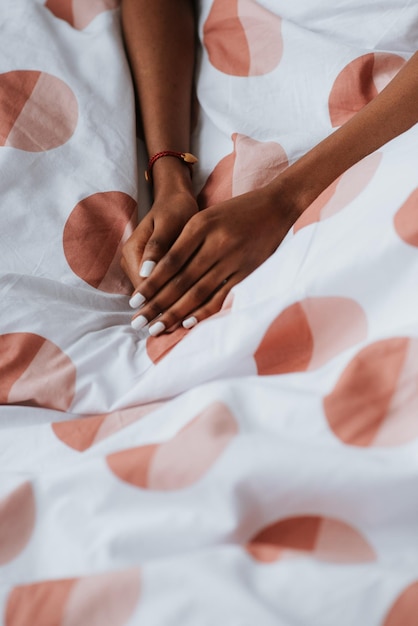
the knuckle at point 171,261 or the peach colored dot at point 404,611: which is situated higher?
the knuckle at point 171,261

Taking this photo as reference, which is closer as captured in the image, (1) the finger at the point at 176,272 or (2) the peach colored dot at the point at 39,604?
(2) the peach colored dot at the point at 39,604

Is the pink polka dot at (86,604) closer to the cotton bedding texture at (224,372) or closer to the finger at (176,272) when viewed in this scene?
the cotton bedding texture at (224,372)

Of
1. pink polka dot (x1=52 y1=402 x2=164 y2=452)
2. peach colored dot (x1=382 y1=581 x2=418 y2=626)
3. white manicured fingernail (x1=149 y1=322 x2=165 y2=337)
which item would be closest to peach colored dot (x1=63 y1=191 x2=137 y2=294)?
white manicured fingernail (x1=149 y1=322 x2=165 y2=337)

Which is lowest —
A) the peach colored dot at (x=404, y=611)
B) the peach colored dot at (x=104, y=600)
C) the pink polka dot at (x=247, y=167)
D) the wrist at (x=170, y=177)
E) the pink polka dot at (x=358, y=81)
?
the peach colored dot at (x=104, y=600)

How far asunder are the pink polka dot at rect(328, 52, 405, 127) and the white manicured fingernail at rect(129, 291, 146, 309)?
33 centimetres

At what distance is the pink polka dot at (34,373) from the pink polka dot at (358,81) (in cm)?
45

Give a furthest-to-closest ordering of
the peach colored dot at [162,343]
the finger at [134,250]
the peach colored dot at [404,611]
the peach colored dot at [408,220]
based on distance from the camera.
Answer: the finger at [134,250], the peach colored dot at [162,343], the peach colored dot at [408,220], the peach colored dot at [404,611]

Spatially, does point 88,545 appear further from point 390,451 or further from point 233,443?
point 390,451

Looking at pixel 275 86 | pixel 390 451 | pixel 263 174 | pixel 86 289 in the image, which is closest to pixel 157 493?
pixel 390 451

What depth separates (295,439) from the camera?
22.7 inches

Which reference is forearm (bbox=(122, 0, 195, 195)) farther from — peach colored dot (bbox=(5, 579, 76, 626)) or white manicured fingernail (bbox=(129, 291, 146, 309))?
peach colored dot (bbox=(5, 579, 76, 626))

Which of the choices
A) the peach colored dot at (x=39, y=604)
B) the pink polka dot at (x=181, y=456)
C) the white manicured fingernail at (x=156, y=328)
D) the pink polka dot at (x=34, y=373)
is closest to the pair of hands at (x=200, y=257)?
the white manicured fingernail at (x=156, y=328)

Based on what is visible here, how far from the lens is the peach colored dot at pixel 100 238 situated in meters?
0.87

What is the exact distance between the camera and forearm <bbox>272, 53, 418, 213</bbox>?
34.0 inches
